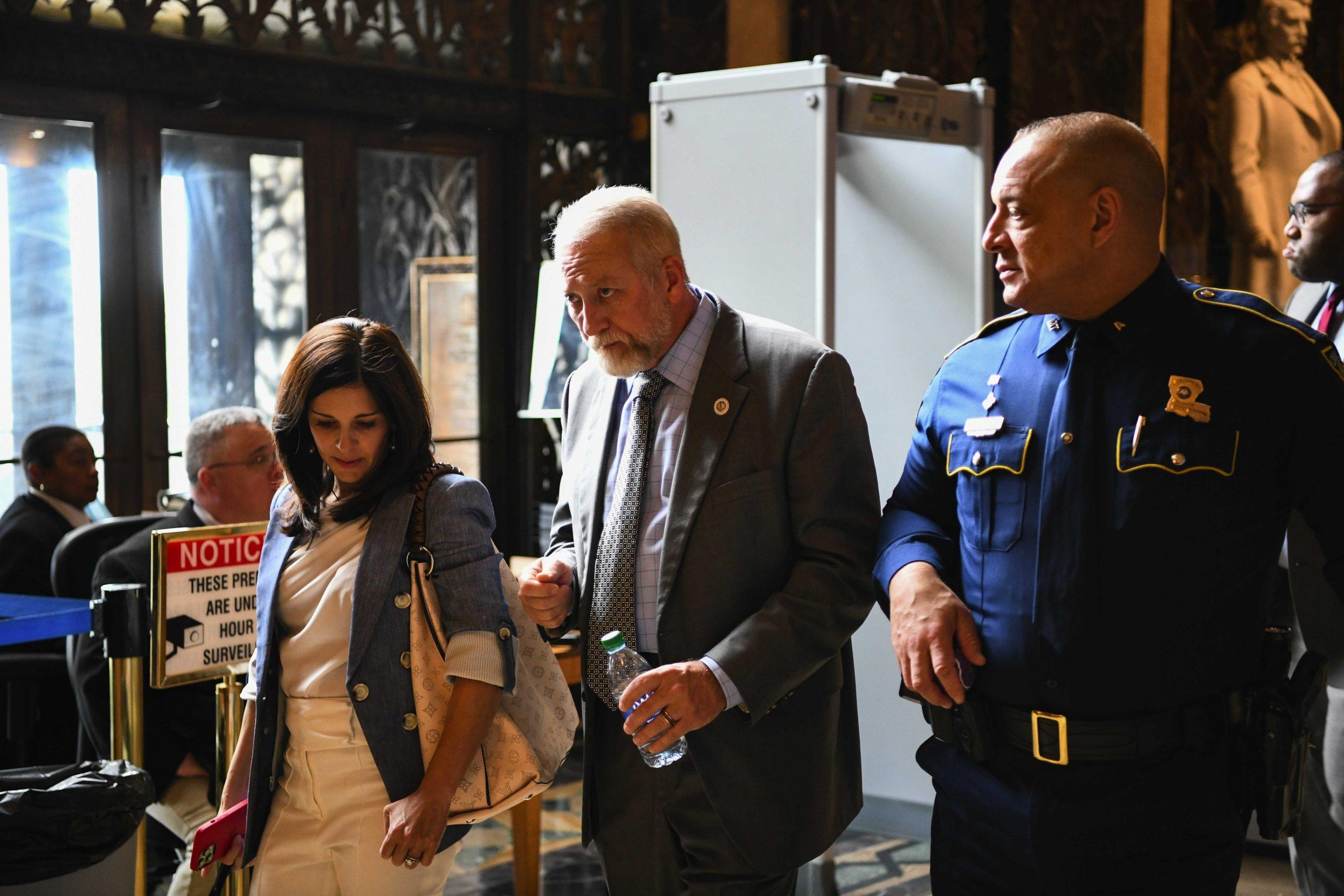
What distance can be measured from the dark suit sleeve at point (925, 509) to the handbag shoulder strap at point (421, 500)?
71 cm

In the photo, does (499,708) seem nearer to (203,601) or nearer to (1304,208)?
(203,601)

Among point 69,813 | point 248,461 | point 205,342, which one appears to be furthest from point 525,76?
point 69,813

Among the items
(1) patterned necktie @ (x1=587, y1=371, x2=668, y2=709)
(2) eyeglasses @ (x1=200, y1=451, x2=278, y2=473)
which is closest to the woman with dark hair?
(1) patterned necktie @ (x1=587, y1=371, x2=668, y2=709)

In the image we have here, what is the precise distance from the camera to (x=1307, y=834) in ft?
9.18

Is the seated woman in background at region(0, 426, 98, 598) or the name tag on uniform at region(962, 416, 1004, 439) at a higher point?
the name tag on uniform at region(962, 416, 1004, 439)

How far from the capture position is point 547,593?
2137mm

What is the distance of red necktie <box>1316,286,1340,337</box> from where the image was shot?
3.10 meters

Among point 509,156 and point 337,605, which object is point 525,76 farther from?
point 337,605

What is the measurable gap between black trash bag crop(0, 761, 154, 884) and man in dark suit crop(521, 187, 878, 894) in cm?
102

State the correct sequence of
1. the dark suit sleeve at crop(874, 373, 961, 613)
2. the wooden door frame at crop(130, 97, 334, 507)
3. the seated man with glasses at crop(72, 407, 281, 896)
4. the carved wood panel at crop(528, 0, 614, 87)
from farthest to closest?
the carved wood panel at crop(528, 0, 614, 87), the wooden door frame at crop(130, 97, 334, 507), the seated man with glasses at crop(72, 407, 281, 896), the dark suit sleeve at crop(874, 373, 961, 613)

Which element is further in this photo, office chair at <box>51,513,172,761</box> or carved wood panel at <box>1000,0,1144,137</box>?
carved wood panel at <box>1000,0,1144,137</box>

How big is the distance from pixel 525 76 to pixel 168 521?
301 centimetres

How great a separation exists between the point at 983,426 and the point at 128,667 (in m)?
1.74

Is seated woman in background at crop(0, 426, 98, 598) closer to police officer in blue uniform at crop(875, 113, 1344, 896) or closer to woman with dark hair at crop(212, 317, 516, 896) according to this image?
woman with dark hair at crop(212, 317, 516, 896)
